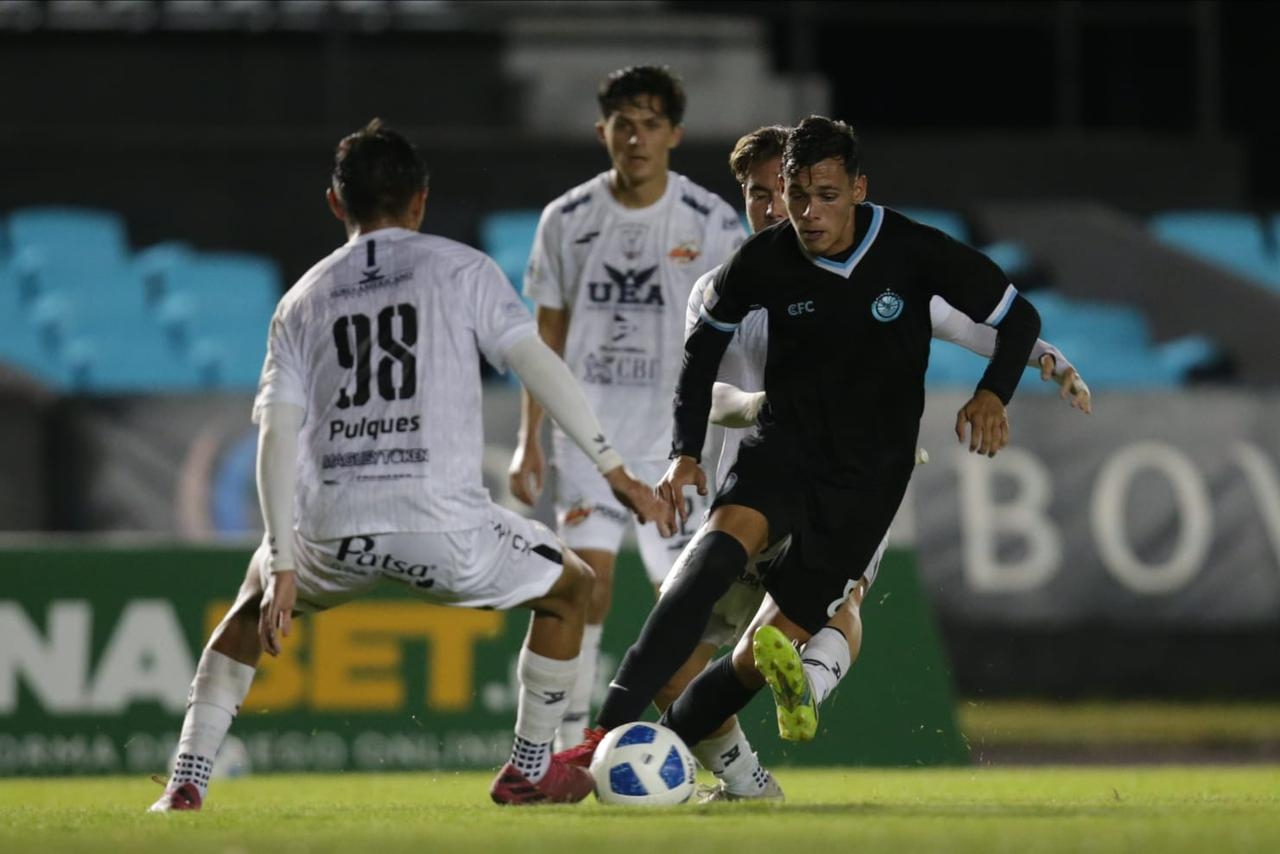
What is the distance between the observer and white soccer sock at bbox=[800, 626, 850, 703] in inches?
250

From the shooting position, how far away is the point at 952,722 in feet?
32.1

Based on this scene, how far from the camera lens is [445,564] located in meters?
6.13

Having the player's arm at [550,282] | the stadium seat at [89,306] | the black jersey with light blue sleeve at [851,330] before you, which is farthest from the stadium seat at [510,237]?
the black jersey with light blue sleeve at [851,330]

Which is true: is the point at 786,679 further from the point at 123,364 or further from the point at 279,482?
the point at 123,364

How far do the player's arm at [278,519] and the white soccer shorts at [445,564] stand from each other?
156 mm

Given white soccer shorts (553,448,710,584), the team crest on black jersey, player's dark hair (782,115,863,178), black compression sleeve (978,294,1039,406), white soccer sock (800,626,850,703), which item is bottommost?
white soccer sock (800,626,850,703)

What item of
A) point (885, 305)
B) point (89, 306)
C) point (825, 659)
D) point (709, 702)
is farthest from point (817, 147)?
point (89, 306)

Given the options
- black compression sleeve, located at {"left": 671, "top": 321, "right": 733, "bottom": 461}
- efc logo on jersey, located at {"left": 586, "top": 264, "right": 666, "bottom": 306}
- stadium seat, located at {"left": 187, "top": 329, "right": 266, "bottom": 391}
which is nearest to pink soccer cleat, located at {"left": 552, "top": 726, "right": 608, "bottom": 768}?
black compression sleeve, located at {"left": 671, "top": 321, "right": 733, "bottom": 461}

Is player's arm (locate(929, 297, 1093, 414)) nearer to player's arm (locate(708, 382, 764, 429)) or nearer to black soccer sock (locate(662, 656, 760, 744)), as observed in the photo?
player's arm (locate(708, 382, 764, 429))

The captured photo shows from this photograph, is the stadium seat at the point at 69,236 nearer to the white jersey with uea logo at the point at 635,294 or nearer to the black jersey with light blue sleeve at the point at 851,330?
the white jersey with uea logo at the point at 635,294

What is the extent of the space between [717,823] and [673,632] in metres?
0.80

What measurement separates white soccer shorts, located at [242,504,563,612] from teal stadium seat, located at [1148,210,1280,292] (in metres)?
11.6

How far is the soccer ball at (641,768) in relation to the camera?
20.2 ft

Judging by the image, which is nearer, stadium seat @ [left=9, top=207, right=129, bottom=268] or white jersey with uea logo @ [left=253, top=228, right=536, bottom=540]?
white jersey with uea logo @ [left=253, top=228, right=536, bottom=540]
